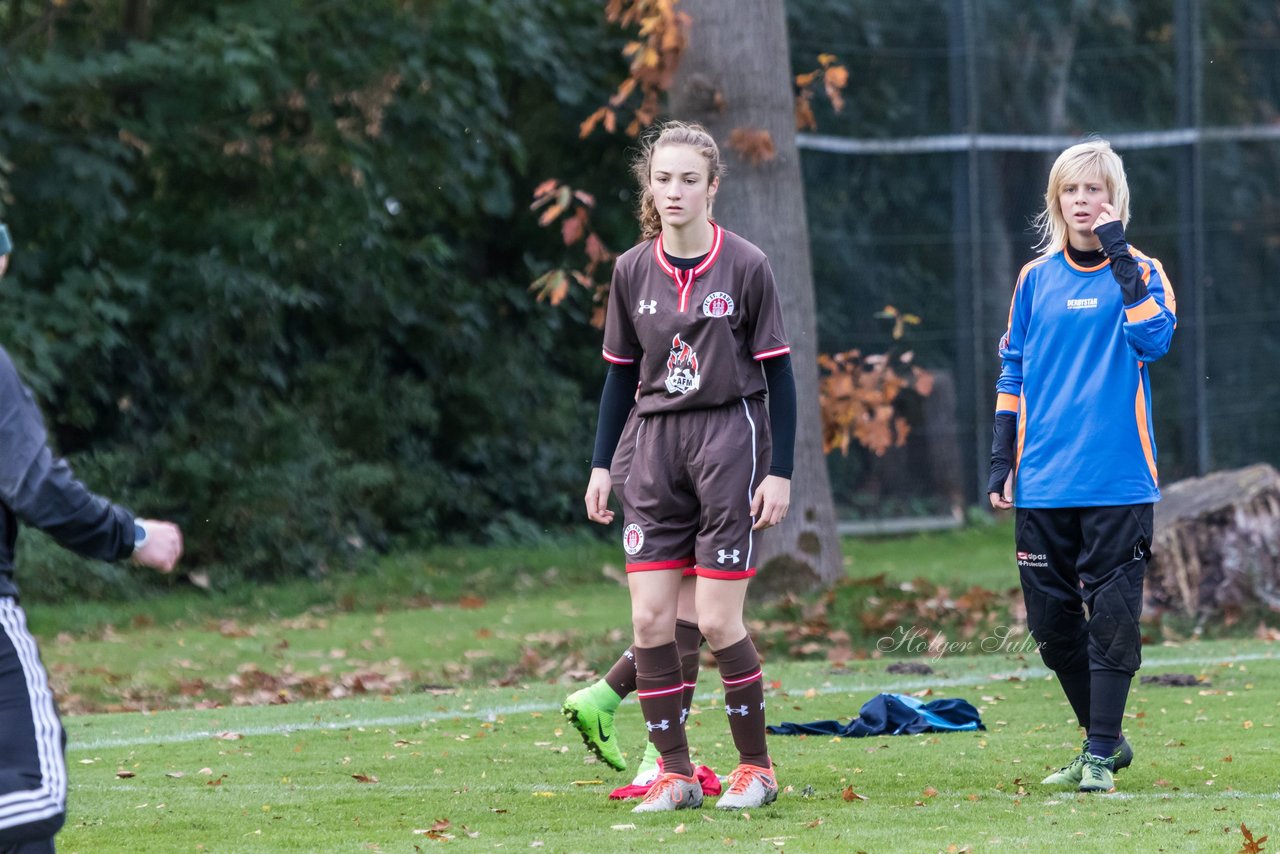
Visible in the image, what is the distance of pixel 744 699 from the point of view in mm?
5223

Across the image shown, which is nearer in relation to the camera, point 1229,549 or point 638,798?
point 638,798

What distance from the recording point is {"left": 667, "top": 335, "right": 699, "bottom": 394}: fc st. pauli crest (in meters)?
5.16

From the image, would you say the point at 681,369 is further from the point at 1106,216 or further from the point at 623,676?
the point at 1106,216

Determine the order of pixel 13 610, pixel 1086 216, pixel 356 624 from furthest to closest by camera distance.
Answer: pixel 356 624 → pixel 1086 216 → pixel 13 610

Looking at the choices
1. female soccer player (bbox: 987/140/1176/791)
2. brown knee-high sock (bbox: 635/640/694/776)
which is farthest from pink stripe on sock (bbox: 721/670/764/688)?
female soccer player (bbox: 987/140/1176/791)

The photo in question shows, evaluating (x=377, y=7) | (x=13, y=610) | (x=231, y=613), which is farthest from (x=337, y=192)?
(x=13, y=610)

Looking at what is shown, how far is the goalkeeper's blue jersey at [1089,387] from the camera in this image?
5.46 meters

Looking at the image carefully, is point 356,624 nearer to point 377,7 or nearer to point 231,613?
point 231,613

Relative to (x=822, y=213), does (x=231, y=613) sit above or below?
below

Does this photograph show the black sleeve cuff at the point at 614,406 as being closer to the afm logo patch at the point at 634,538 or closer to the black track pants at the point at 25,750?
the afm logo patch at the point at 634,538

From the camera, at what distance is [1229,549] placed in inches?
393

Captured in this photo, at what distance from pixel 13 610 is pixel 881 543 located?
497 inches

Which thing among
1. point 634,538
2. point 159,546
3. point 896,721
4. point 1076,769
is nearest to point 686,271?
point 634,538

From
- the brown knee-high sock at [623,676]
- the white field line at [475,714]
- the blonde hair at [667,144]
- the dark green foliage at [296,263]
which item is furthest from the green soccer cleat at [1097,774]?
the dark green foliage at [296,263]
